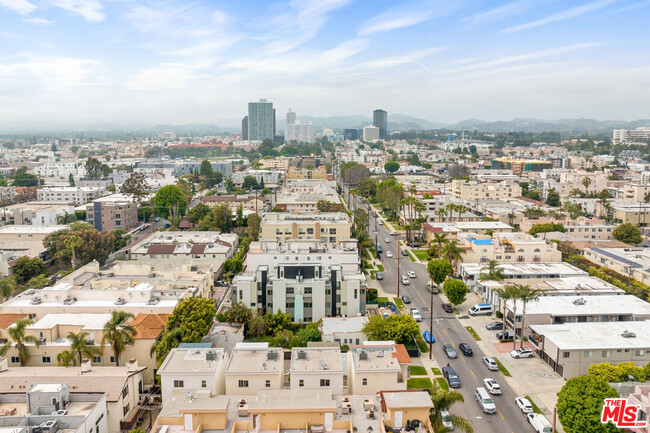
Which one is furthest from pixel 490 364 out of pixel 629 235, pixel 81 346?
pixel 629 235

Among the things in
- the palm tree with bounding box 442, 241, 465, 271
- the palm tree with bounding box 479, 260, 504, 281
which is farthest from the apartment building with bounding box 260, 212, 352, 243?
the palm tree with bounding box 479, 260, 504, 281

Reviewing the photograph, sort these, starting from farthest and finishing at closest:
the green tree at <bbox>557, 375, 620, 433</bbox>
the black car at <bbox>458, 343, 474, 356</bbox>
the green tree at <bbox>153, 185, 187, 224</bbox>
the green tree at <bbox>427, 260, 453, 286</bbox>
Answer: the green tree at <bbox>153, 185, 187, 224</bbox>, the green tree at <bbox>427, 260, 453, 286</bbox>, the black car at <bbox>458, 343, 474, 356</bbox>, the green tree at <bbox>557, 375, 620, 433</bbox>

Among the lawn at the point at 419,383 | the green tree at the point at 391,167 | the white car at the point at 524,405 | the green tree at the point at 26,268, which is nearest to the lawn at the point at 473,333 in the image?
the lawn at the point at 419,383

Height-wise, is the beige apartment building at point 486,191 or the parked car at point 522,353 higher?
the beige apartment building at point 486,191

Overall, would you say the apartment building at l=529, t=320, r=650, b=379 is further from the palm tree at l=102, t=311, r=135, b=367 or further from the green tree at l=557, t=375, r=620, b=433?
the palm tree at l=102, t=311, r=135, b=367

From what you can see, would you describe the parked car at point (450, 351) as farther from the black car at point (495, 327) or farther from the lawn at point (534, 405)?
the lawn at point (534, 405)

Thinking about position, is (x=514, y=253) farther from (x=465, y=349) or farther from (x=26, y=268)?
(x=26, y=268)
